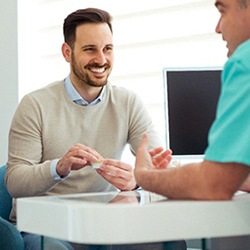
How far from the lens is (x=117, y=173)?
8.17 feet

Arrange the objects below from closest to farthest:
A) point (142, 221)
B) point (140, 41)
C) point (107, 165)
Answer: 1. point (142, 221)
2. point (107, 165)
3. point (140, 41)

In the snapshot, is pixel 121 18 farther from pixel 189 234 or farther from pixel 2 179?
pixel 189 234

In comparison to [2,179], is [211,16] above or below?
above

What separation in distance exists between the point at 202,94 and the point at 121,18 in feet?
3.10

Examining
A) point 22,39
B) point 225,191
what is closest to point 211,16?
point 22,39

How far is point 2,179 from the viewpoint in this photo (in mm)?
2979

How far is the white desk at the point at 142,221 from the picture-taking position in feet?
4.19

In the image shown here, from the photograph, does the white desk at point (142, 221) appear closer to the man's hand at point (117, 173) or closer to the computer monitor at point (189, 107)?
the man's hand at point (117, 173)

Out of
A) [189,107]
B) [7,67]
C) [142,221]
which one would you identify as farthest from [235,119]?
[7,67]

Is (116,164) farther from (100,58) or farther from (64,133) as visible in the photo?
(100,58)

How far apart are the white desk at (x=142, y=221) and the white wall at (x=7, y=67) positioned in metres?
2.55

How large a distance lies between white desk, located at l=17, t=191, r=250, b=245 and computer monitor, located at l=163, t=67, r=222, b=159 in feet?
4.91

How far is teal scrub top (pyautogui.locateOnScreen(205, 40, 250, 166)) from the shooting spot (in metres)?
1.34

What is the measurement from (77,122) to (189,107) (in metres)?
0.48
